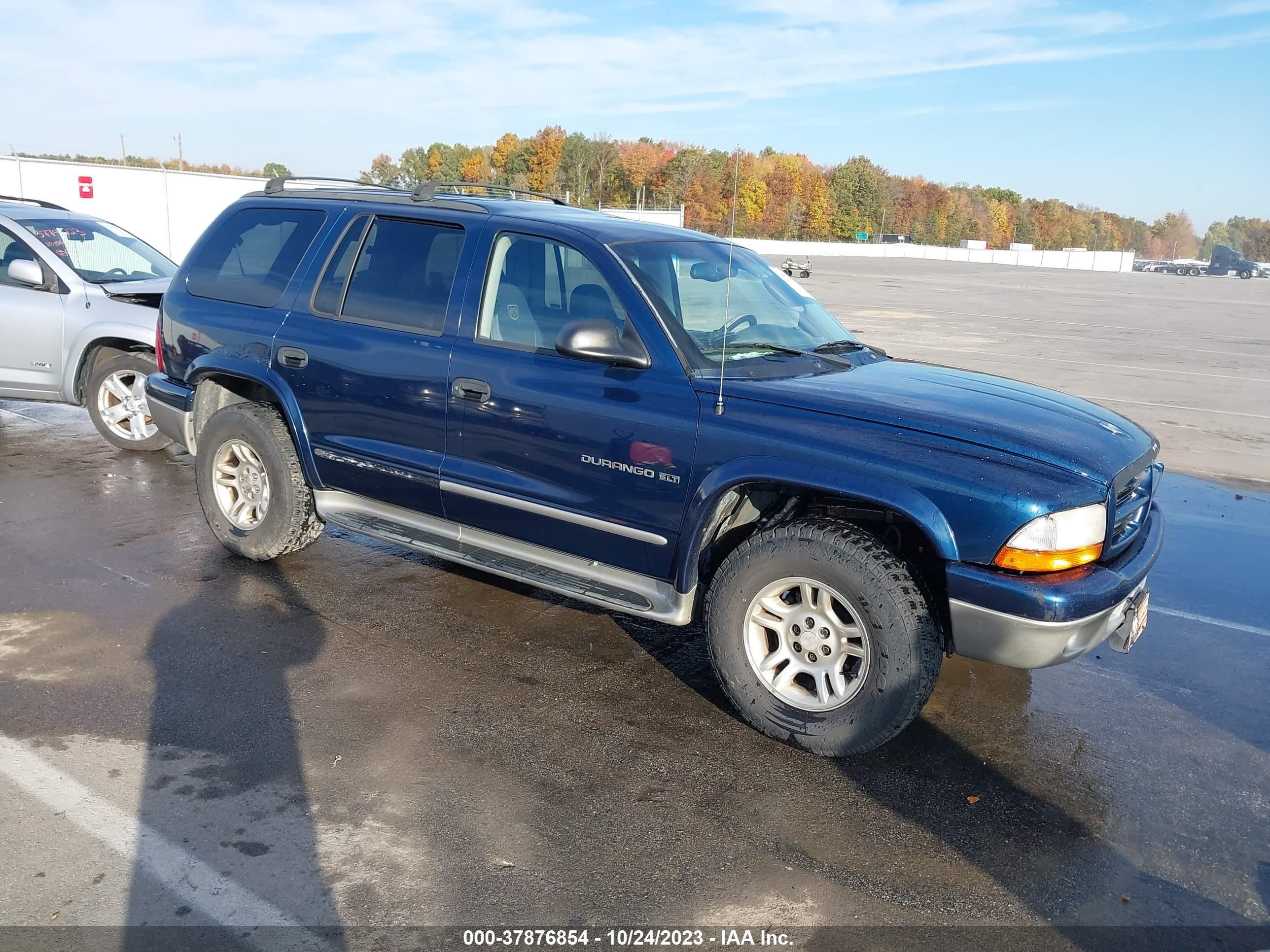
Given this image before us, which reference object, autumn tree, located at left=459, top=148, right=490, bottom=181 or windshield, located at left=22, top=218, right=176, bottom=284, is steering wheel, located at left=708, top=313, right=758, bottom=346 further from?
autumn tree, located at left=459, top=148, right=490, bottom=181

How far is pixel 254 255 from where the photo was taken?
5.54 metres

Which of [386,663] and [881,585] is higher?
[881,585]

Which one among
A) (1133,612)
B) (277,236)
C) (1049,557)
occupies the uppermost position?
(277,236)

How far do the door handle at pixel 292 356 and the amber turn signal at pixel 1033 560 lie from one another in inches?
134

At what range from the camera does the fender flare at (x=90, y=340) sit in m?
7.99

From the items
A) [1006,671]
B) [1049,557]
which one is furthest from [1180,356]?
→ [1049,557]

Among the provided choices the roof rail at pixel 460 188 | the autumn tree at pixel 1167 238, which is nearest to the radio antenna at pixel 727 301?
the roof rail at pixel 460 188

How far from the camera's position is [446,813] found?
3375 mm

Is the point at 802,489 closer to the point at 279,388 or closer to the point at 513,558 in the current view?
the point at 513,558

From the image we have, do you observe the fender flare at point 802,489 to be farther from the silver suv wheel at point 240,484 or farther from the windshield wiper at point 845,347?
the silver suv wheel at point 240,484

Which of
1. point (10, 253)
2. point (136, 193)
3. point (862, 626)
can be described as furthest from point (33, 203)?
point (136, 193)

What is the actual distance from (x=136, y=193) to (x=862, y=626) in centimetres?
2394

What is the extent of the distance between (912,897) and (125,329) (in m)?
7.31

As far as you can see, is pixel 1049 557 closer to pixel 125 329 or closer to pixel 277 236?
pixel 277 236
